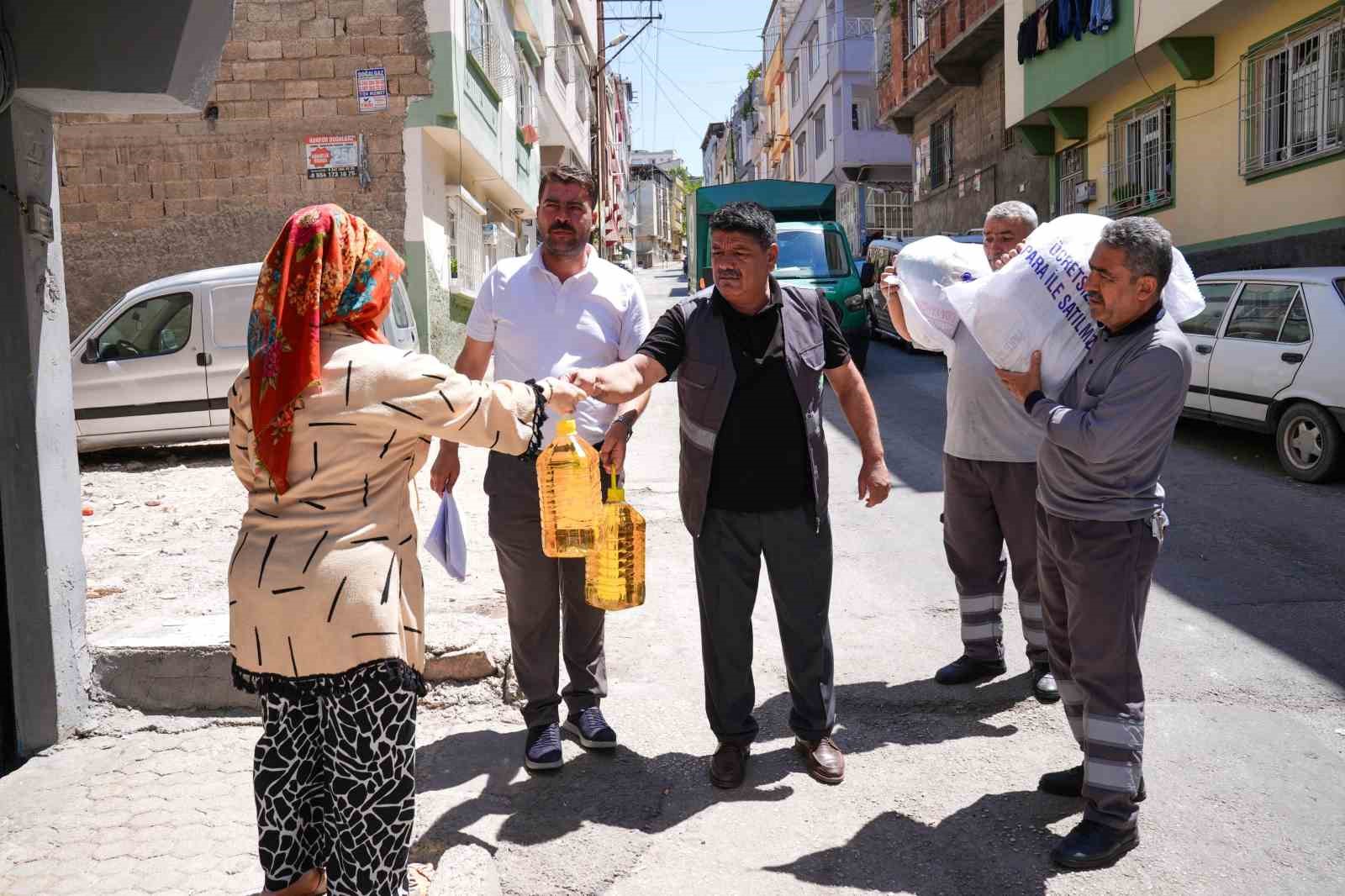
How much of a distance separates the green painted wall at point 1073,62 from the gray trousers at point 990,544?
12.7m

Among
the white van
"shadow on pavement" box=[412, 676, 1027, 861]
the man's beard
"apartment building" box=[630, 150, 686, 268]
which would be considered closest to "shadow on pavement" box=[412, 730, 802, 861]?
"shadow on pavement" box=[412, 676, 1027, 861]

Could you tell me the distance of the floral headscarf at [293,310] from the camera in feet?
7.75

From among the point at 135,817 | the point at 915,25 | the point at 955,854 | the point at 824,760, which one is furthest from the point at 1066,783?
the point at 915,25

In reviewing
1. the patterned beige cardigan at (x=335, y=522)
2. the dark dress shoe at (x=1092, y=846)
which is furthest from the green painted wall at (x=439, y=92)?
the dark dress shoe at (x=1092, y=846)

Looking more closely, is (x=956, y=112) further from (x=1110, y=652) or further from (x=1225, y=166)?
(x=1110, y=652)

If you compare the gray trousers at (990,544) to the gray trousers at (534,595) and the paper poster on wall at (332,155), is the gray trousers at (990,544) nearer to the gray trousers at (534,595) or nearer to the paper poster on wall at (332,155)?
the gray trousers at (534,595)

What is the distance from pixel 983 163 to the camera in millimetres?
22859

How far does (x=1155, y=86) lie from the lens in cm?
1549

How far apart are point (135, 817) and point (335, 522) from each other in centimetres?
177

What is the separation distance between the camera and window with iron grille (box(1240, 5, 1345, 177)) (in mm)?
11586

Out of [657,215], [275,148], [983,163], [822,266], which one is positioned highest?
[657,215]

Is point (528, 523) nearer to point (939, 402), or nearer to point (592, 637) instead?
point (592, 637)

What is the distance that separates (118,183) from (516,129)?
28.4ft

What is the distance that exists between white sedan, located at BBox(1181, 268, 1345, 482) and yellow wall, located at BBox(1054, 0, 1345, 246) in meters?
3.07
